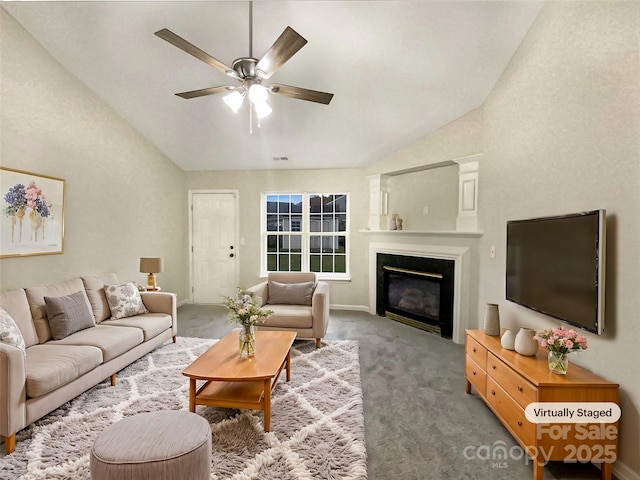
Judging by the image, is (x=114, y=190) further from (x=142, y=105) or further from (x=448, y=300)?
(x=448, y=300)

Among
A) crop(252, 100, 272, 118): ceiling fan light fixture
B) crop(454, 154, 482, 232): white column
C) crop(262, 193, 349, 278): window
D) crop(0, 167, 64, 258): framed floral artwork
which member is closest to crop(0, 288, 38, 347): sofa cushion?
crop(0, 167, 64, 258): framed floral artwork

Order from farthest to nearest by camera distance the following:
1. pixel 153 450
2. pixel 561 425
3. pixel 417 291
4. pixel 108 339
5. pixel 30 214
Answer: pixel 417 291
pixel 30 214
pixel 108 339
pixel 561 425
pixel 153 450

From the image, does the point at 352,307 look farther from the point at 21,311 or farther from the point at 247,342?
the point at 21,311

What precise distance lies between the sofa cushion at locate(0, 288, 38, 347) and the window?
3.45 metres

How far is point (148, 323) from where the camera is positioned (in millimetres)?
3488

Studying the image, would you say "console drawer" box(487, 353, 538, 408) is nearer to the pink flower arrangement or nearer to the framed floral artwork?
the pink flower arrangement

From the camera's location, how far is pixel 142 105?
4.11 m

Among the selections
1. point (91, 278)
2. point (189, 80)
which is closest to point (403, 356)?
point (91, 278)

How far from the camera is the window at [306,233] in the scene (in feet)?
19.1

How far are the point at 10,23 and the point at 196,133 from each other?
2095 mm

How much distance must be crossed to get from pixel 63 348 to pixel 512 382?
131 inches

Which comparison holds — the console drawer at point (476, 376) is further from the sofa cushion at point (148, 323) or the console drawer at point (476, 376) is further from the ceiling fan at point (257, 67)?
the sofa cushion at point (148, 323)

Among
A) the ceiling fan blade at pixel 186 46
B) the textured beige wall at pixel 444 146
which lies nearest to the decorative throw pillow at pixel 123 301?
the ceiling fan blade at pixel 186 46

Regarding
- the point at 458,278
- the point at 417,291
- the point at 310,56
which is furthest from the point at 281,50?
the point at 417,291
